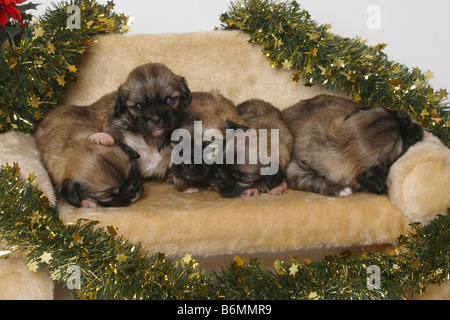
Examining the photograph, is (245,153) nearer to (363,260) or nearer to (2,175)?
(363,260)

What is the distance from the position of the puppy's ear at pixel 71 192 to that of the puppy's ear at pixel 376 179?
64.7 inches

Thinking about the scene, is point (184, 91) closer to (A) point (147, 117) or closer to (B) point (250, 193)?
(A) point (147, 117)

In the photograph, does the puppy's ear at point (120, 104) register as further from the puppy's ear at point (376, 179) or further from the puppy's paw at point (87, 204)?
the puppy's ear at point (376, 179)

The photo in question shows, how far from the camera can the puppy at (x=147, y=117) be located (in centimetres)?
→ 295

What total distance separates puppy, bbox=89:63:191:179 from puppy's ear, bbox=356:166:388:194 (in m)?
1.18

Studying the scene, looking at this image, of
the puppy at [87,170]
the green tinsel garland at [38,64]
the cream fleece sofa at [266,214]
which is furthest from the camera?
the green tinsel garland at [38,64]

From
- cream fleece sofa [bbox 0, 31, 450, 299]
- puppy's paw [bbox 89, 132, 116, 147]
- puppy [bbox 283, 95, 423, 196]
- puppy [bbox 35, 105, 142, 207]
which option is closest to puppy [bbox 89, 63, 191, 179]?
puppy's paw [bbox 89, 132, 116, 147]

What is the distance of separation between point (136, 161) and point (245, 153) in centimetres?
68

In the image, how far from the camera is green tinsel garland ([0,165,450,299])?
2375 mm

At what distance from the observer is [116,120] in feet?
10.3

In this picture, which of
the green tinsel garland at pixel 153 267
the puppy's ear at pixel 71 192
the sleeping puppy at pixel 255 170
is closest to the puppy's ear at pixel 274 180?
the sleeping puppy at pixel 255 170

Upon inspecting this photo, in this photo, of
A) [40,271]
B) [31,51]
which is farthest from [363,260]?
[31,51]

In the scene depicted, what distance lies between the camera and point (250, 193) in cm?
300

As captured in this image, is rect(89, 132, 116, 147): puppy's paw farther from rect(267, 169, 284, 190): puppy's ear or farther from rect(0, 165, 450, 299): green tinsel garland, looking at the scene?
rect(267, 169, 284, 190): puppy's ear
